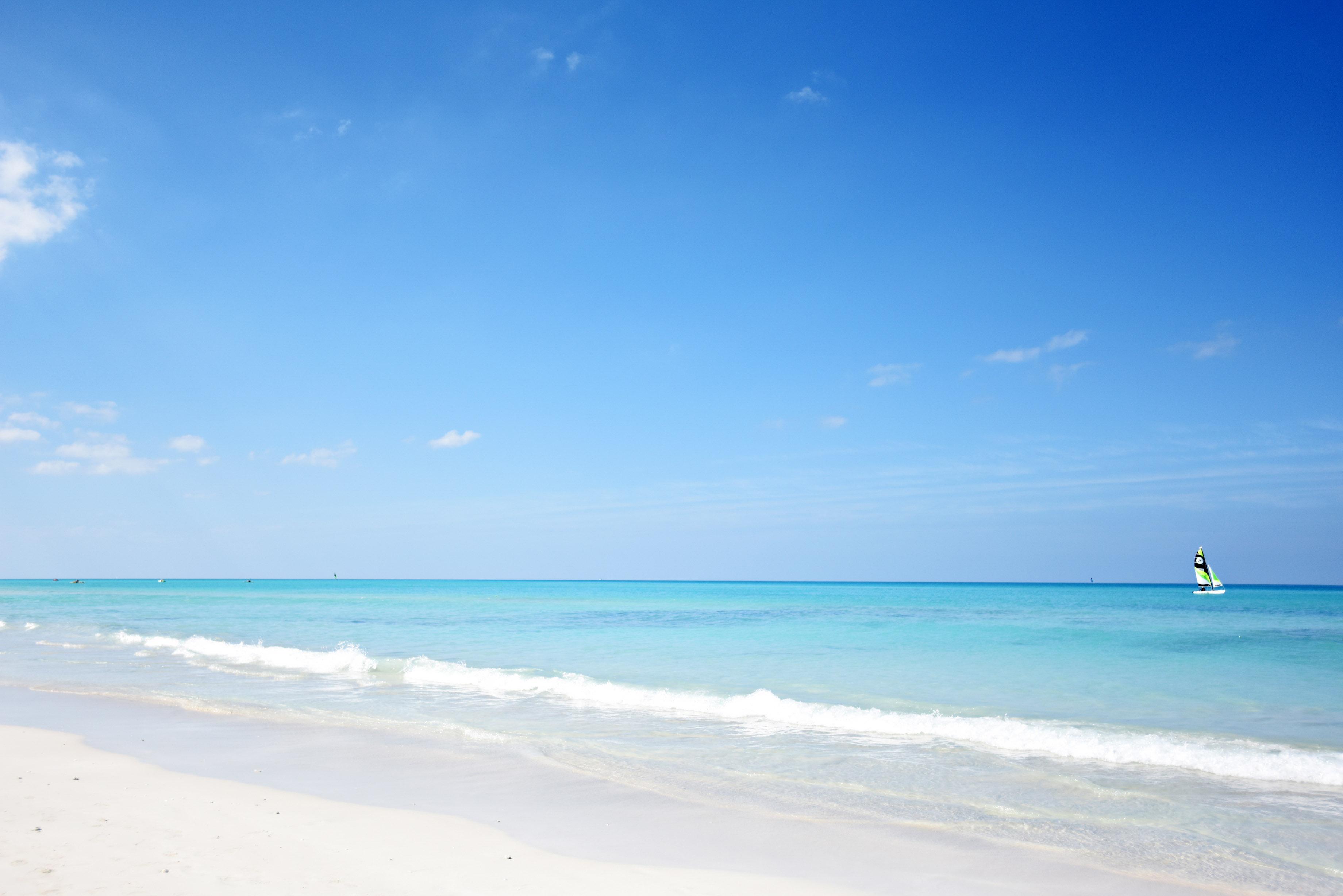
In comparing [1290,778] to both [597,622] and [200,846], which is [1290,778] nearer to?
[200,846]

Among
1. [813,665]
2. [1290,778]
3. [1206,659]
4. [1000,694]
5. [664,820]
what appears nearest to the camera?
[664,820]

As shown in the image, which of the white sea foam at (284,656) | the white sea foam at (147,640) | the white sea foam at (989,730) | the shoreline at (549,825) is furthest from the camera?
the white sea foam at (147,640)

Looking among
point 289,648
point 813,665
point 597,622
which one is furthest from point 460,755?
point 597,622

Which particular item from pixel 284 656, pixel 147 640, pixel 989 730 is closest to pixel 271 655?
pixel 284 656

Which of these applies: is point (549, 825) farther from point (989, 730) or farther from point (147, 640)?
point (147, 640)

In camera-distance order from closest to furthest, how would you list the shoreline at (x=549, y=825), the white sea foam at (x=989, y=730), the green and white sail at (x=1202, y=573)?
the shoreline at (x=549, y=825), the white sea foam at (x=989, y=730), the green and white sail at (x=1202, y=573)

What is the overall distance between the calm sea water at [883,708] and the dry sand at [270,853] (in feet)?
7.80

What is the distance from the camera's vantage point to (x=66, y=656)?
22109 millimetres

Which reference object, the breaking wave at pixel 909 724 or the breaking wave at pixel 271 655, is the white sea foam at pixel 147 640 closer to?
the breaking wave at pixel 271 655

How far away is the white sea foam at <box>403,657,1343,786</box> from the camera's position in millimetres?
9602

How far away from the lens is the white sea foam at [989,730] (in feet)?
31.5

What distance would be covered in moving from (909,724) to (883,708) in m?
1.61

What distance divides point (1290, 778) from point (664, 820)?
769 centimetres

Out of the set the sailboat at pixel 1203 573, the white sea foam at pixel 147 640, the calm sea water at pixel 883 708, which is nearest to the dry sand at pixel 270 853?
the calm sea water at pixel 883 708
